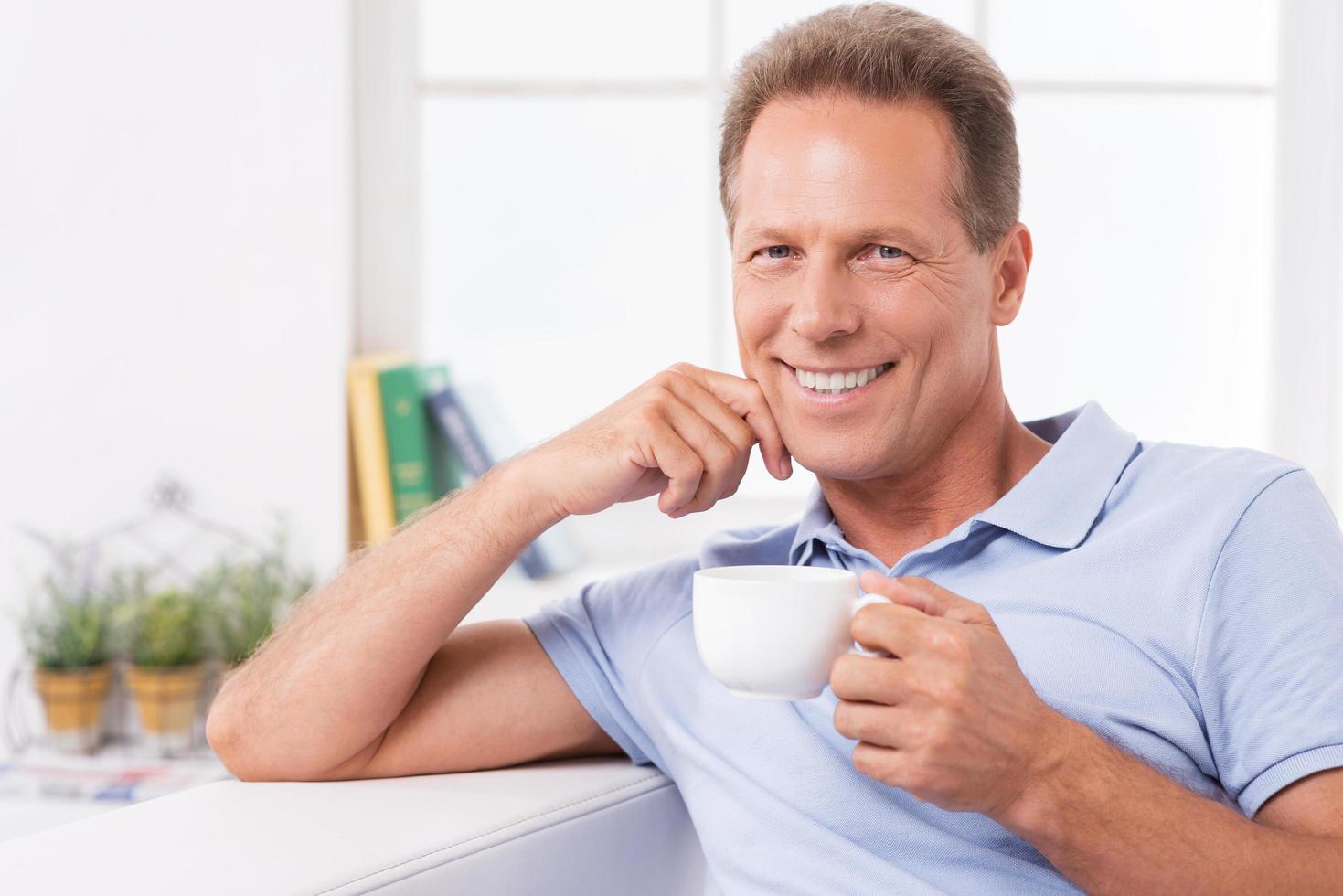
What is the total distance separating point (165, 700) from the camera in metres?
2.46

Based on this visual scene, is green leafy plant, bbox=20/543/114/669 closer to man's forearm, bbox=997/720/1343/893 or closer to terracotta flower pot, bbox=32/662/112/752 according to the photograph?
terracotta flower pot, bbox=32/662/112/752

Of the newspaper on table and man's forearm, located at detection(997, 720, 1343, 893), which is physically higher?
man's forearm, located at detection(997, 720, 1343, 893)

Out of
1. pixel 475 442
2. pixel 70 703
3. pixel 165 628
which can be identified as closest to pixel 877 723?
pixel 475 442

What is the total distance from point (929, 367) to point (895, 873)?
48 centimetres

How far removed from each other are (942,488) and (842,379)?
0.57ft

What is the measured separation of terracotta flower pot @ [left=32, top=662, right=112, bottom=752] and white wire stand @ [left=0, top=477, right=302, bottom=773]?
0.19ft

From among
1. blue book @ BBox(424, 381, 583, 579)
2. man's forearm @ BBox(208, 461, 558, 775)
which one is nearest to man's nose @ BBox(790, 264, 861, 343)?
man's forearm @ BBox(208, 461, 558, 775)

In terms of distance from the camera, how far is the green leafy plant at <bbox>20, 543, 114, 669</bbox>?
248cm

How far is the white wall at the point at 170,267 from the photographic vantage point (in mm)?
2545

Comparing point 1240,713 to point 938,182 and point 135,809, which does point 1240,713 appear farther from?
point 135,809

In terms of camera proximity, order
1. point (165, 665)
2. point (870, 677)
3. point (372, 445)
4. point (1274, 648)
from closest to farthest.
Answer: point (870, 677), point (1274, 648), point (165, 665), point (372, 445)

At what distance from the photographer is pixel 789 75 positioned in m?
1.32

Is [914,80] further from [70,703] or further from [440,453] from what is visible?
[70,703]

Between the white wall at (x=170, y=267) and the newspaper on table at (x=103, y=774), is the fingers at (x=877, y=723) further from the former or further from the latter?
the white wall at (x=170, y=267)
